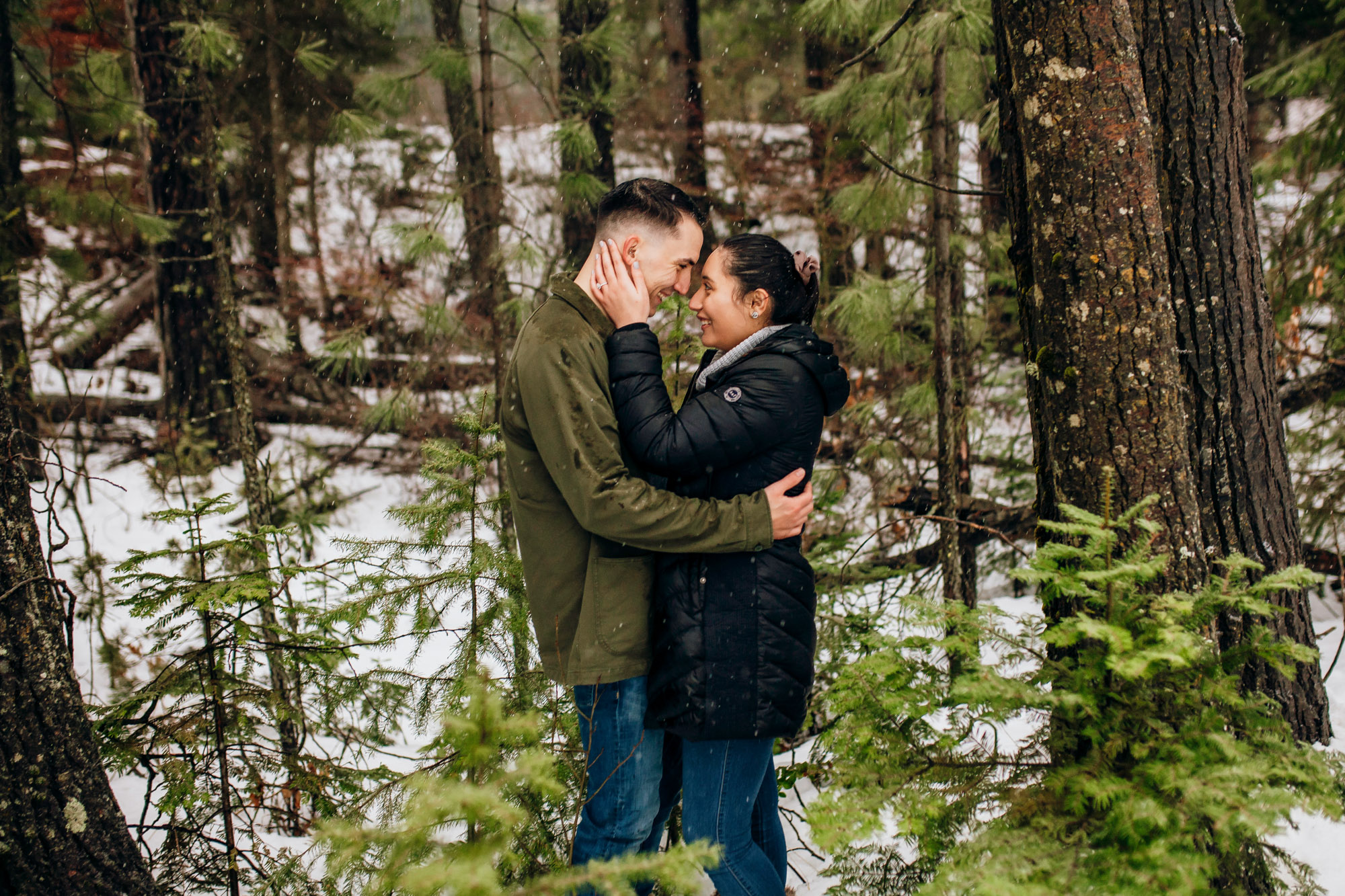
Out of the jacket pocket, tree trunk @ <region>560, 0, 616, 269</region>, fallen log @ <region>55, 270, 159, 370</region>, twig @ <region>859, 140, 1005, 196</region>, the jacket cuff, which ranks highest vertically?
tree trunk @ <region>560, 0, 616, 269</region>

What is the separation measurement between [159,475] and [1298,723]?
865cm

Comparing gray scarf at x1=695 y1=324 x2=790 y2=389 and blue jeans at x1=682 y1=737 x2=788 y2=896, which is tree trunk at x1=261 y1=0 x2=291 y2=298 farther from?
blue jeans at x1=682 y1=737 x2=788 y2=896

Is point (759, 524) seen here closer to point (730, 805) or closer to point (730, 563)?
point (730, 563)

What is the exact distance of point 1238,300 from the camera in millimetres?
2955

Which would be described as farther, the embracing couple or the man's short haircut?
the man's short haircut

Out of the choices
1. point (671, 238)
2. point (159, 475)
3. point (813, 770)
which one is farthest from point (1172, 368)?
point (159, 475)

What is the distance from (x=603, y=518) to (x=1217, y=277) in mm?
2520

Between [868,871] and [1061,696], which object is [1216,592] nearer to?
[1061,696]

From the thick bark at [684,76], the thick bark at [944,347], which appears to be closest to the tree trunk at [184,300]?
the thick bark at [684,76]

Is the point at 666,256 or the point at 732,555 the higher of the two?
the point at 666,256

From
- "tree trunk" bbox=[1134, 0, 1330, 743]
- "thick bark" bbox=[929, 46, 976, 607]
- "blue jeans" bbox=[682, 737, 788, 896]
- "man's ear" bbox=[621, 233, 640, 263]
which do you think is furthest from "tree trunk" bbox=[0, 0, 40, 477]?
"tree trunk" bbox=[1134, 0, 1330, 743]

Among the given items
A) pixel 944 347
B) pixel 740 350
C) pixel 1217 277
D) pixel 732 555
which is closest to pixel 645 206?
pixel 740 350

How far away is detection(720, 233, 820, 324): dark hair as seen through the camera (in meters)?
2.38

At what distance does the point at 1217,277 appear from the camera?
2934 millimetres
